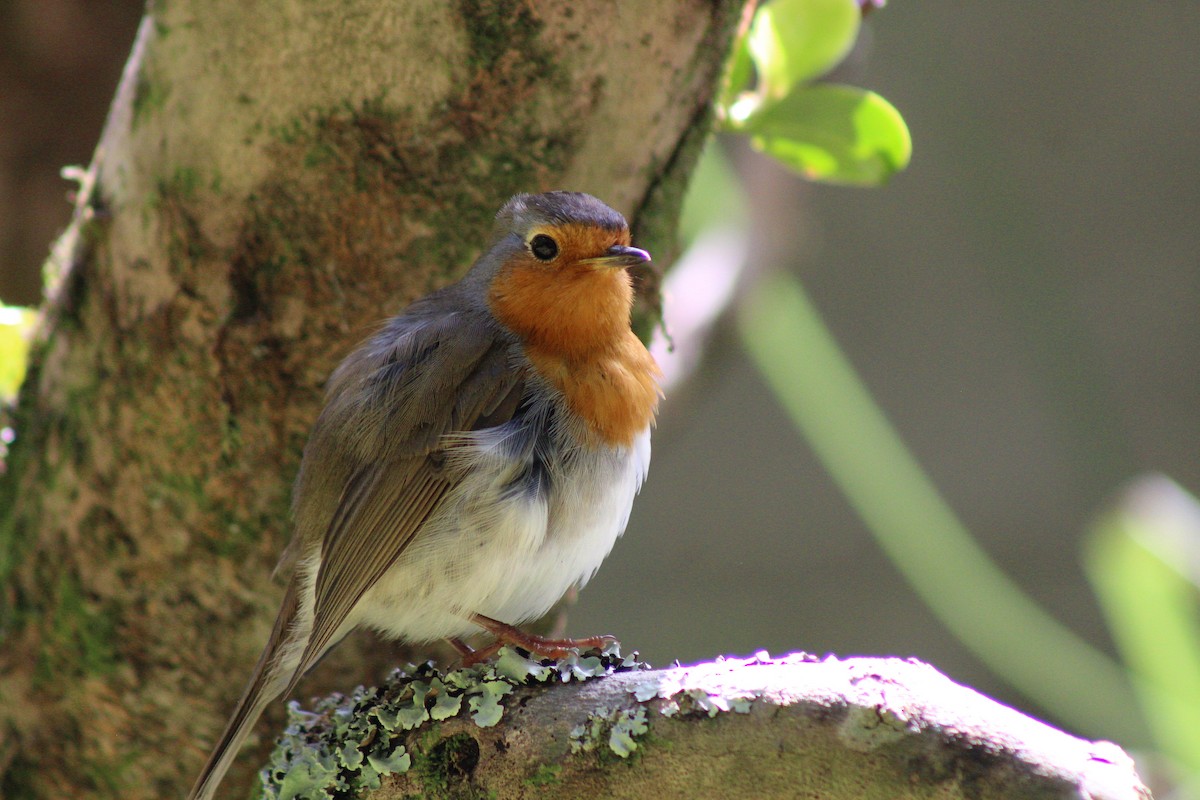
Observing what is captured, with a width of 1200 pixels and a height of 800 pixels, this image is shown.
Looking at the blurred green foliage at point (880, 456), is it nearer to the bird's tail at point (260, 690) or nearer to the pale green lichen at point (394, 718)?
the pale green lichen at point (394, 718)

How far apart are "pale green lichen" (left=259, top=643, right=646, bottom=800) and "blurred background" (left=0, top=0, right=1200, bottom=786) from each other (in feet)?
22.8

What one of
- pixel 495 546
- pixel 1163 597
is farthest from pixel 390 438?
pixel 1163 597

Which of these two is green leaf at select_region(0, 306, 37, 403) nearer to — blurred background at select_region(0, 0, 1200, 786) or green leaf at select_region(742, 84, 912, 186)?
green leaf at select_region(742, 84, 912, 186)

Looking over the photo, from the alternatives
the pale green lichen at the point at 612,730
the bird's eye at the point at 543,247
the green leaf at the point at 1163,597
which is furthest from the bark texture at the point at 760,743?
the green leaf at the point at 1163,597

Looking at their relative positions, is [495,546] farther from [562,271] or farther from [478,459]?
[562,271]

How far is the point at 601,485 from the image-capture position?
7.67 ft

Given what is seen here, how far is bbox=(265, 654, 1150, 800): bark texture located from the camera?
4.81 ft

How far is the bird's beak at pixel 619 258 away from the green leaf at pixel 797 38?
2.13ft

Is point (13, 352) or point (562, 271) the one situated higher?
point (562, 271)

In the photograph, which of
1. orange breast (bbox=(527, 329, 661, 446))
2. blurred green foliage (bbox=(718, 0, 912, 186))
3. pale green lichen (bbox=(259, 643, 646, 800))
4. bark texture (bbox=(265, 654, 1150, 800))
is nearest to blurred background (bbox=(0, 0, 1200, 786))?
blurred green foliage (bbox=(718, 0, 912, 186))

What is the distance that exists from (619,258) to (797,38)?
0.74 meters

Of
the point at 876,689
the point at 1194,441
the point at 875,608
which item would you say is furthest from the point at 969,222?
the point at 876,689

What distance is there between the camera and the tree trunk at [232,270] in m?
2.28

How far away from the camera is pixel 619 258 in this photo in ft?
7.79
